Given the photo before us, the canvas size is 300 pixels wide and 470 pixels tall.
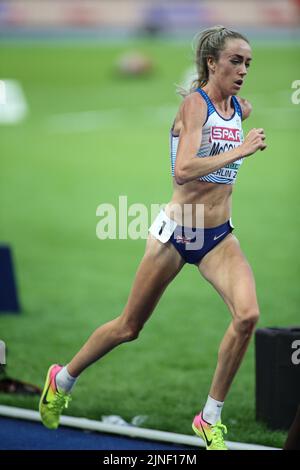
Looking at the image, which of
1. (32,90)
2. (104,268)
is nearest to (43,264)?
(104,268)

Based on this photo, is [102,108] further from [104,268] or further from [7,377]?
[7,377]

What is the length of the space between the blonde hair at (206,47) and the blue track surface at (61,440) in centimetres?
229

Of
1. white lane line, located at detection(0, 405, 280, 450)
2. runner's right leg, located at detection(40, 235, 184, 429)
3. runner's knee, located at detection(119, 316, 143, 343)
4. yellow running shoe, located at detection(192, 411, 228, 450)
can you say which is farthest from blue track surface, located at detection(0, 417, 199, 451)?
runner's knee, located at detection(119, 316, 143, 343)

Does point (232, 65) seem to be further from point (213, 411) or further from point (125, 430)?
point (125, 430)

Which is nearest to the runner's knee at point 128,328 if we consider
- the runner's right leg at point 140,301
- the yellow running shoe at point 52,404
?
the runner's right leg at point 140,301

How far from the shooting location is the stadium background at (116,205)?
333 inches

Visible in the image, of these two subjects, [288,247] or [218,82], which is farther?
[288,247]

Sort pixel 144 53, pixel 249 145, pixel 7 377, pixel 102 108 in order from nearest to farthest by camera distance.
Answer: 1. pixel 249 145
2. pixel 7 377
3. pixel 102 108
4. pixel 144 53

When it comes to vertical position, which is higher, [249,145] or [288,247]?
[249,145]

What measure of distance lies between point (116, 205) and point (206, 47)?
11.3 m

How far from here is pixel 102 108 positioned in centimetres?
3181

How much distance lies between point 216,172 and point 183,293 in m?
5.74

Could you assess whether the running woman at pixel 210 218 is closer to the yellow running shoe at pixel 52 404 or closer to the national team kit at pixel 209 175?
the national team kit at pixel 209 175

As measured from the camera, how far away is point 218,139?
6152 millimetres
